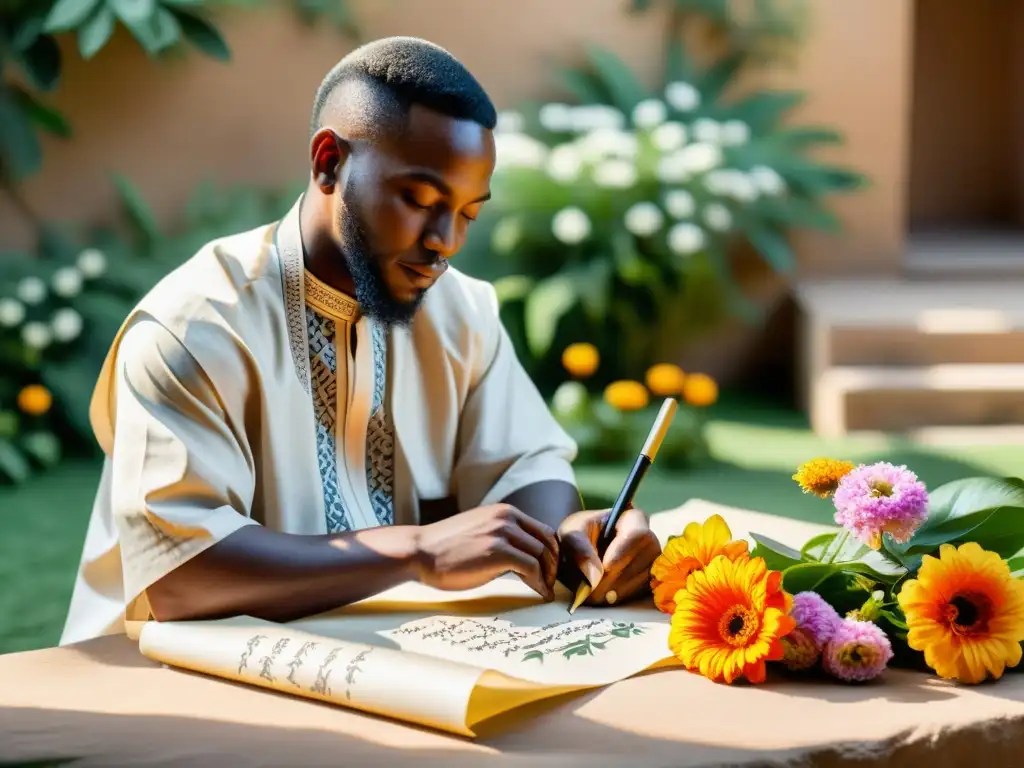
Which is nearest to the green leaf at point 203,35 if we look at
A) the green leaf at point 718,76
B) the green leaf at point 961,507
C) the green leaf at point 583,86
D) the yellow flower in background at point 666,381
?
the green leaf at point 583,86

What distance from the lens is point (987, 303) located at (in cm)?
697

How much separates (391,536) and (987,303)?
5456 millimetres

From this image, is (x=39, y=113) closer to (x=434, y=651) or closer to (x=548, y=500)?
(x=548, y=500)

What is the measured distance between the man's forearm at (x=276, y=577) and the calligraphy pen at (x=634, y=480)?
25 centimetres

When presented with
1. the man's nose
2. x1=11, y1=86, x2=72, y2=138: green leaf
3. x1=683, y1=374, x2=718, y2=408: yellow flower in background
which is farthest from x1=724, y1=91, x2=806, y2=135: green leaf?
the man's nose

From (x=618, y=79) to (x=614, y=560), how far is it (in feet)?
18.6

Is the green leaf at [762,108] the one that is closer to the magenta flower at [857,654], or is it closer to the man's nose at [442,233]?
the man's nose at [442,233]

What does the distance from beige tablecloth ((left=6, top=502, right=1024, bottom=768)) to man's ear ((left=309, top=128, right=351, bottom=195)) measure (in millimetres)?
945

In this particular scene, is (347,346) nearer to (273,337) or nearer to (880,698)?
(273,337)

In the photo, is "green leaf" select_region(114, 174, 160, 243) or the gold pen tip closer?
the gold pen tip

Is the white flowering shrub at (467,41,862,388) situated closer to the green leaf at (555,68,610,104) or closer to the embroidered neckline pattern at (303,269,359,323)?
the green leaf at (555,68,610,104)

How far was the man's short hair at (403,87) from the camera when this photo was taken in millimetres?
2311

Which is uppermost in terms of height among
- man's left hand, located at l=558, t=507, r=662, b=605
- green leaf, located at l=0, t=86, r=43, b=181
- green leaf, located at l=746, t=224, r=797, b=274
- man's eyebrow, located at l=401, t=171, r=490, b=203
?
green leaf, located at l=0, t=86, r=43, b=181

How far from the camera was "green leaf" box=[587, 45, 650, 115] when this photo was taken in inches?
293
